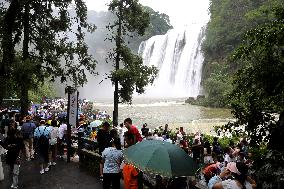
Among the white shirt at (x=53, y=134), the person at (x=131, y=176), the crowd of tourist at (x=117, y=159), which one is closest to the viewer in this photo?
the crowd of tourist at (x=117, y=159)

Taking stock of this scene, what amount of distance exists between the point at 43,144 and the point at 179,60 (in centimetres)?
5650

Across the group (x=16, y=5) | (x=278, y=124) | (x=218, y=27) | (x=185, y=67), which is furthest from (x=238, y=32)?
(x=278, y=124)

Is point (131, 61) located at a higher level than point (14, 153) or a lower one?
higher

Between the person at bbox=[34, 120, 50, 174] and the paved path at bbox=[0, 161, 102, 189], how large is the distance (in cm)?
32

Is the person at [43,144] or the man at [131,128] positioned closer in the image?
the man at [131,128]

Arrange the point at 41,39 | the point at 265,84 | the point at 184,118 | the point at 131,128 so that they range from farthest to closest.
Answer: the point at 184,118
the point at 41,39
the point at 131,128
the point at 265,84

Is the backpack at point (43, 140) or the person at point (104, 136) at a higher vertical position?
Answer: the person at point (104, 136)

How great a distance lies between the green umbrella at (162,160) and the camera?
5.40m

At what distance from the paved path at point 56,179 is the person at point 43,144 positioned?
1.06 feet

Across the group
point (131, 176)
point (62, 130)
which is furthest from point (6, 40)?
point (131, 176)

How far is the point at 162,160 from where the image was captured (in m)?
5.51

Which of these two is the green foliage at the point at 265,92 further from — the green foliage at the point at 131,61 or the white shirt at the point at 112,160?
the green foliage at the point at 131,61

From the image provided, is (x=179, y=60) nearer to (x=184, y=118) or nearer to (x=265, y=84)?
(x=184, y=118)

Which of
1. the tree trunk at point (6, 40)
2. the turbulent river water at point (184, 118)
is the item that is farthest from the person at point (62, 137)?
the turbulent river water at point (184, 118)
